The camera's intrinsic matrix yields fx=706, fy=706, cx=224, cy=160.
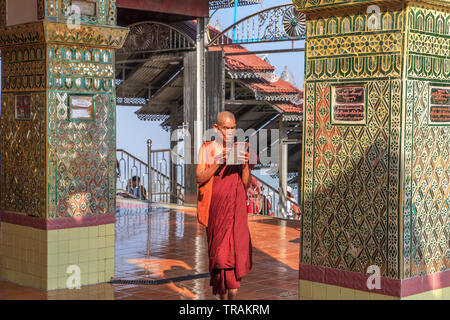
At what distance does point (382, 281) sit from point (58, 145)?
10.4 feet

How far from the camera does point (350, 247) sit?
4883mm

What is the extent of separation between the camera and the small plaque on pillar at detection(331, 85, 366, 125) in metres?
4.77

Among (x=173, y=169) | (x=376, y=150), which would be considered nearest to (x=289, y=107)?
(x=173, y=169)

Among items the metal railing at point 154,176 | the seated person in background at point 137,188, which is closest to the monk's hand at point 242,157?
the metal railing at point 154,176

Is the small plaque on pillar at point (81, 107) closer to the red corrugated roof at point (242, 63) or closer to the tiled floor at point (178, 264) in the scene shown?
the tiled floor at point (178, 264)

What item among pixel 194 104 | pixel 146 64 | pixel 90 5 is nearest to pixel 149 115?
pixel 146 64

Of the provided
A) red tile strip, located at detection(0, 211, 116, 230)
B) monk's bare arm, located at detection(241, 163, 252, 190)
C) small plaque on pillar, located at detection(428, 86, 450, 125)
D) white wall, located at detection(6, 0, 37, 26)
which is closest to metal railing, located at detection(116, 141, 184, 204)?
red tile strip, located at detection(0, 211, 116, 230)

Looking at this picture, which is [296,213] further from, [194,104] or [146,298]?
[146,298]

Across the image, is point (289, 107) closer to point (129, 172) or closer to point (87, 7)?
point (129, 172)

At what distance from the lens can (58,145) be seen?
632 centimetres

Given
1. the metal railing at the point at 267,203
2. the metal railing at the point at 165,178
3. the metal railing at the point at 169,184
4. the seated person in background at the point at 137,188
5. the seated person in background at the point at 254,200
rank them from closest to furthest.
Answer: the seated person in background at the point at 254,200 < the metal railing at the point at 267,203 < the metal railing at the point at 169,184 < the metal railing at the point at 165,178 < the seated person in background at the point at 137,188

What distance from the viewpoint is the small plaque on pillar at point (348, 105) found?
188 inches

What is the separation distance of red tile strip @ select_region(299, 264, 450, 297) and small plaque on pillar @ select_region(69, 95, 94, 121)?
257 cm

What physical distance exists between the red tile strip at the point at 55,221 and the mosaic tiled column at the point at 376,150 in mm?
2290
